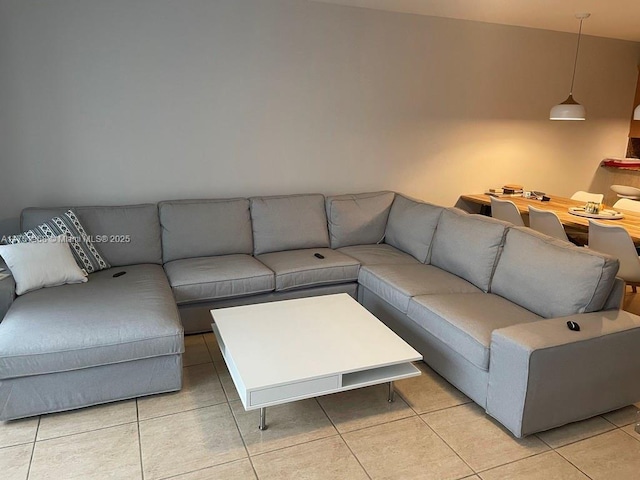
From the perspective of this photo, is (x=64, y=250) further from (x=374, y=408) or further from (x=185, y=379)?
Answer: (x=374, y=408)

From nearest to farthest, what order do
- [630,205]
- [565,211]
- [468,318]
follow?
[468,318], [565,211], [630,205]

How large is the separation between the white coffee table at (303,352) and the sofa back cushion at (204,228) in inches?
33.3

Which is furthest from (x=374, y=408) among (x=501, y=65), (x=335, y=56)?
(x=501, y=65)

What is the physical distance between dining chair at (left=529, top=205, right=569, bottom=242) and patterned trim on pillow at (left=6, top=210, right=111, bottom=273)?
10.4 ft

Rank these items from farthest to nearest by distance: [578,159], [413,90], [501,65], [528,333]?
[578,159] → [501,65] → [413,90] → [528,333]

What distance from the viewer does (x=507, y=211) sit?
13.3ft

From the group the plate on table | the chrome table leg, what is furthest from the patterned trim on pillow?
the plate on table

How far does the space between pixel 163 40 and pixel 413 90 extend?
218 centimetres

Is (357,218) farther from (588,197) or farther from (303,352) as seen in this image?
(588,197)

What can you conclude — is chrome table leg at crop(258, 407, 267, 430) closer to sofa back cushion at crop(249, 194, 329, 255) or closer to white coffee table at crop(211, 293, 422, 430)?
white coffee table at crop(211, 293, 422, 430)

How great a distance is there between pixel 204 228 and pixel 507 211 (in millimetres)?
2481

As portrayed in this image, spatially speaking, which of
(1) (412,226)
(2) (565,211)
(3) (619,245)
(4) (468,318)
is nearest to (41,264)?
(4) (468,318)

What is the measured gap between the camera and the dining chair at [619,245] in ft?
10.5

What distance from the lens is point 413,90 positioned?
4.39 meters
